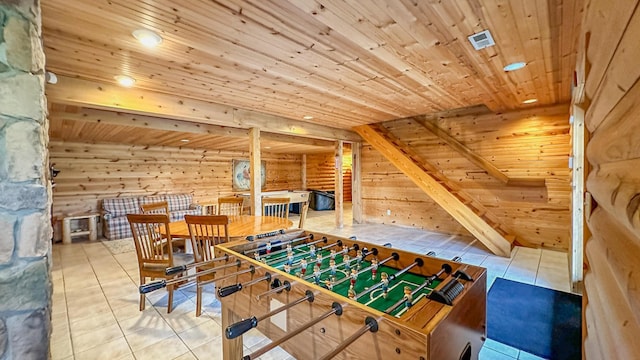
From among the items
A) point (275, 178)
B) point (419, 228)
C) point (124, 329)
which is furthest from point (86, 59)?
point (275, 178)

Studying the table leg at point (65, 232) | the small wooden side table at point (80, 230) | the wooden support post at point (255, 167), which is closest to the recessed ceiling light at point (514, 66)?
the wooden support post at point (255, 167)

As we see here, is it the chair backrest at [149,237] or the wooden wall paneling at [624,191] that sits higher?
the wooden wall paneling at [624,191]

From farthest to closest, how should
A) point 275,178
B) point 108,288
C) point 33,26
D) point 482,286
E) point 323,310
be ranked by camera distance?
1. point 275,178
2. point 108,288
3. point 482,286
4. point 33,26
5. point 323,310

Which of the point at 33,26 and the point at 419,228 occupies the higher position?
the point at 33,26

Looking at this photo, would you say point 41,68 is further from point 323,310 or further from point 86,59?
point 323,310

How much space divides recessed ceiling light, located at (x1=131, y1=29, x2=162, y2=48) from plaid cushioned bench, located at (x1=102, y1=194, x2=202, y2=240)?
3841mm

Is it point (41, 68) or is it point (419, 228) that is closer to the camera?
point (41, 68)

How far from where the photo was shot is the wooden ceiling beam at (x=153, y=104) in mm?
2715

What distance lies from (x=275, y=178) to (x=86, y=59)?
7.55 metres

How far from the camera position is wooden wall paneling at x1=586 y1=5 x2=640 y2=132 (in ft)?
2.24

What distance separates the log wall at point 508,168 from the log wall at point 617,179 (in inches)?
154

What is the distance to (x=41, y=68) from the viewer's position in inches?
50.5

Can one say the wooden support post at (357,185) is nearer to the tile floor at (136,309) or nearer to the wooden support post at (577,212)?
the tile floor at (136,309)

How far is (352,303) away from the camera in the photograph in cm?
99
